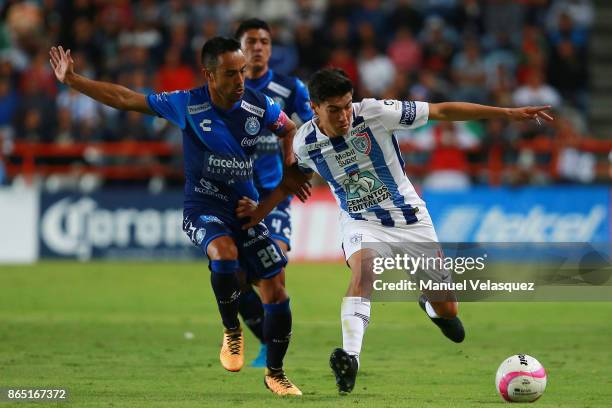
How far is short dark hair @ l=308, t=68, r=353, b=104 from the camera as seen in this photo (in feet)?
26.8

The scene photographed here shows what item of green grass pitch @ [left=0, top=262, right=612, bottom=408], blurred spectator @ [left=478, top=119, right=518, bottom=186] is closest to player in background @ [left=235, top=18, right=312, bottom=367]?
green grass pitch @ [left=0, top=262, right=612, bottom=408]

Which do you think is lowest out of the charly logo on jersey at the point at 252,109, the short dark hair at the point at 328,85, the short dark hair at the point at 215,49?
the charly logo on jersey at the point at 252,109

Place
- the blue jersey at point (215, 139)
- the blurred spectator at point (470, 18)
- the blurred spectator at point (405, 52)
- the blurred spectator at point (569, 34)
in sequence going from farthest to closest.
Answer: the blurred spectator at point (470, 18) → the blurred spectator at point (569, 34) → the blurred spectator at point (405, 52) → the blue jersey at point (215, 139)

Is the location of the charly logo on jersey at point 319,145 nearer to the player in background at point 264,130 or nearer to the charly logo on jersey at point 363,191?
the charly logo on jersey at point 363,191

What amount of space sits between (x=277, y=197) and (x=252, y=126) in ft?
1.85

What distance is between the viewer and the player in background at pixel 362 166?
27.0 ft

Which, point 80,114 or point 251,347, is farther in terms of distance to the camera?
point 80,114

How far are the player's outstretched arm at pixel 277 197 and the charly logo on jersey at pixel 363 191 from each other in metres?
0.31

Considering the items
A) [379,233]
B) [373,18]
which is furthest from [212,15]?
[379,233]

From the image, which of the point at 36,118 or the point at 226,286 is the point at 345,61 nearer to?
the point at 36,118

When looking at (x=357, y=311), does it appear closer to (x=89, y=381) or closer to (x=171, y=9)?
(x=89, y=381)

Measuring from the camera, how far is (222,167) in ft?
28.2

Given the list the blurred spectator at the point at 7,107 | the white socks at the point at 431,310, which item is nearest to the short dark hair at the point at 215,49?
the white socks at the point at 431,310

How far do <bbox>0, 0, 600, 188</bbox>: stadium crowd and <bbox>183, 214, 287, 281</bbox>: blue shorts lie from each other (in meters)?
11.2
